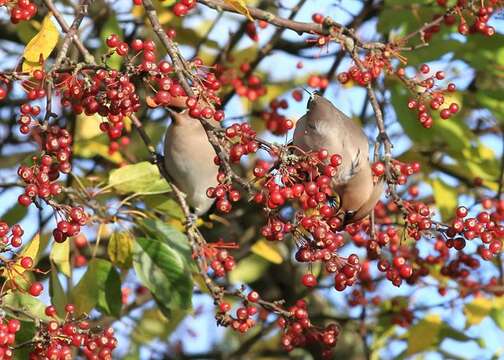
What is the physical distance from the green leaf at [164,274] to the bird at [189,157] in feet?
0.51

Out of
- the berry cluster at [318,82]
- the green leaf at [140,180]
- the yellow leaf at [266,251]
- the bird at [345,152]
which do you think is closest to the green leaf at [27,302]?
the green leaf at [140,180]

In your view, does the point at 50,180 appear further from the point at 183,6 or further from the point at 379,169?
the point at 379,169

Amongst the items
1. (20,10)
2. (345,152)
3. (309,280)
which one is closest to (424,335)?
(309,280)

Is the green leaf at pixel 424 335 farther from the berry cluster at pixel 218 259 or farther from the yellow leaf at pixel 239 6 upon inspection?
the yellow leaf at pixel 239 6

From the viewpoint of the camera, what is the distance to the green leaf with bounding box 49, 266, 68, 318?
8.52ft

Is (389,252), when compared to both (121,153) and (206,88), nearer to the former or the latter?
(121,153)

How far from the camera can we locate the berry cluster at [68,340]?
2.07 meters

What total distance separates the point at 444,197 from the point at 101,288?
4.12 feet

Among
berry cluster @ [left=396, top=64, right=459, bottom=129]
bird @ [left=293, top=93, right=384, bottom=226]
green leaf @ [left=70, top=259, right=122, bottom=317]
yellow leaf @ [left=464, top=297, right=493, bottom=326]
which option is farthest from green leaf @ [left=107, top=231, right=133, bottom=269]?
yellow leaf @ [left=464, top=297, right=493, bottom=326]

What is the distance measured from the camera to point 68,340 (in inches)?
82.0

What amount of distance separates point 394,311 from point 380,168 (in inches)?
64.9

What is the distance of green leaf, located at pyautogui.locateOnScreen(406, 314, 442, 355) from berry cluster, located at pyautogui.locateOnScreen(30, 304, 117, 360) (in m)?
1.60

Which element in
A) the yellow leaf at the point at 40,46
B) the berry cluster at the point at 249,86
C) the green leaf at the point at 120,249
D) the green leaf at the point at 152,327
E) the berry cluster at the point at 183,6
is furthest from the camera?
the green leaf at the point at 152,327

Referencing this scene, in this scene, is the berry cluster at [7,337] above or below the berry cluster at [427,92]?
below
